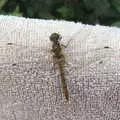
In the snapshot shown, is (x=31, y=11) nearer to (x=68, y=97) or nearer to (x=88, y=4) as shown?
(x=88, y=4)

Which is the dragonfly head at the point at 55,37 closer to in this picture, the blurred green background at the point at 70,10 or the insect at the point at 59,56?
the insect at the point at 59,56

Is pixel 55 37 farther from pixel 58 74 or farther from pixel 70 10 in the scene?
pixel 70 10

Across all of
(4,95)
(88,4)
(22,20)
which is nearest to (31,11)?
(88,4)

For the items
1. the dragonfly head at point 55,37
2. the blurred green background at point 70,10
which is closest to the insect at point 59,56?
the dragonfly head at point 55,37

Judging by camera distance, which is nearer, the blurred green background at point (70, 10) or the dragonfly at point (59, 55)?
the dragonfly at point (59, 55)

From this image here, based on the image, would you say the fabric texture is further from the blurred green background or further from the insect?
the blurred green background

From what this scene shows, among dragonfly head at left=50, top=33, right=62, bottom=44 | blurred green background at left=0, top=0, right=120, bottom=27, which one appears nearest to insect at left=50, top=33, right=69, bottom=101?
dragonfly head at left=50, top=33, right=62, bottom=44
